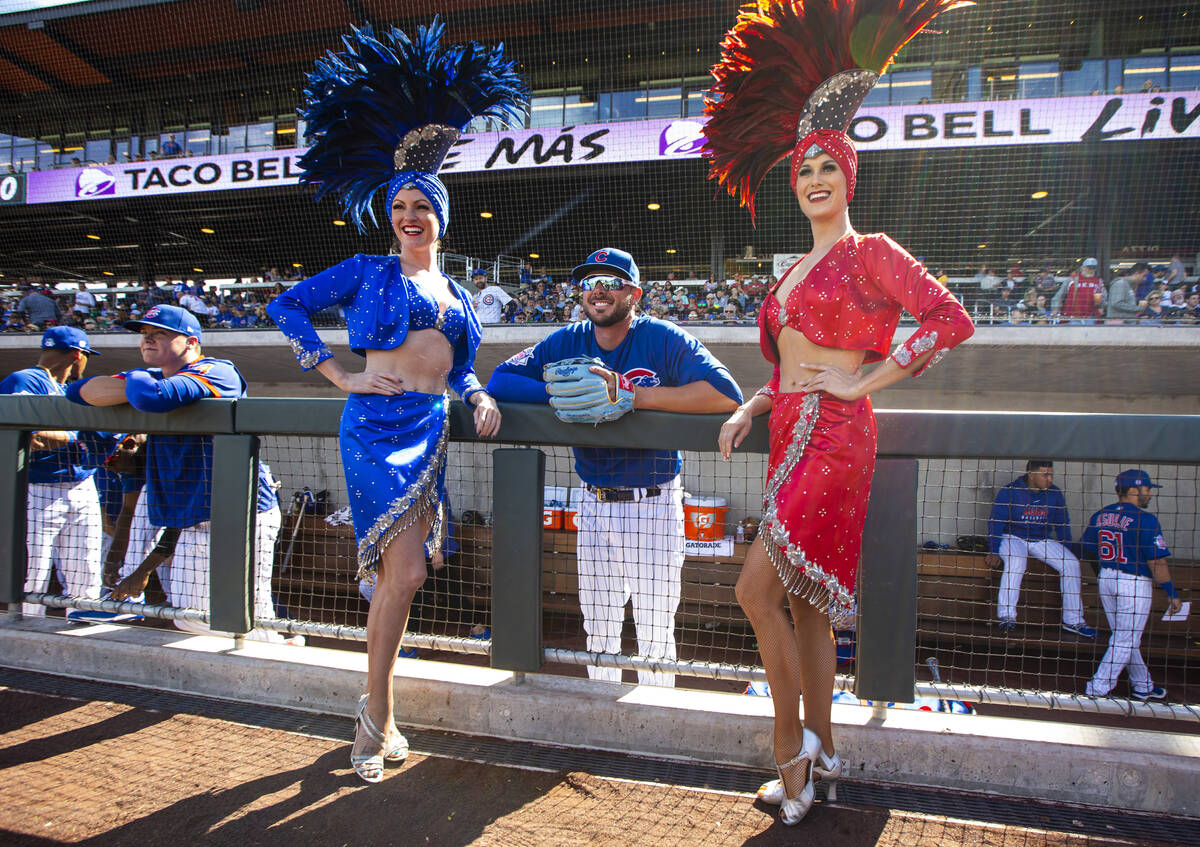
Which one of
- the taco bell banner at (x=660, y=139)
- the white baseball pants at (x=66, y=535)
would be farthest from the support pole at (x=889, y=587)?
the taco bell banner at (x=660, y=139)

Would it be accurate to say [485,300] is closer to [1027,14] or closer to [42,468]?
[42,468]

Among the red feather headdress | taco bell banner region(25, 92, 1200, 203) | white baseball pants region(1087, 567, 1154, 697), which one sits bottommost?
white baseball pants region(1087, 567, 1154, 697)

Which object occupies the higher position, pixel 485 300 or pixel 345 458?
pixel 485 300

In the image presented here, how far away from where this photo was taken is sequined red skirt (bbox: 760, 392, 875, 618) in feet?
6.03

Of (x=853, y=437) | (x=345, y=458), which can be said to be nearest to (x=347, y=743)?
(x=345, y=458)

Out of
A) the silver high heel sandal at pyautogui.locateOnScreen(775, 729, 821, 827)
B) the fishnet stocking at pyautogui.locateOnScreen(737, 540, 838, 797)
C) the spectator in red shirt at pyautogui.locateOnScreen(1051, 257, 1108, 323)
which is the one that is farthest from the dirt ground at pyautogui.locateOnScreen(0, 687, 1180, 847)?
the spectator in red shirt at pyautogui.locateOnScreen(1051, 257, 1108, 323)

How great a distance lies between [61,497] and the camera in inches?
162

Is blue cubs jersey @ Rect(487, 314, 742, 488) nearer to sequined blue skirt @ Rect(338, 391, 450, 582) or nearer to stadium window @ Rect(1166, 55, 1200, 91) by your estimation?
sequined blue skirt @ Rect(338, 391, 450, 582)

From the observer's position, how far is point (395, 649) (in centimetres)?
220

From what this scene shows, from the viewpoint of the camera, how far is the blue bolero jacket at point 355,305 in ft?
7.46

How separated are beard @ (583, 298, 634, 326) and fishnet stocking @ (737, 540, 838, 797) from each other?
4.20 feet

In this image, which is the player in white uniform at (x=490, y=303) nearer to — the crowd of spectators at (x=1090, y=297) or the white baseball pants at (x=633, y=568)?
the crowd of spectators at (x=1090, y=297)

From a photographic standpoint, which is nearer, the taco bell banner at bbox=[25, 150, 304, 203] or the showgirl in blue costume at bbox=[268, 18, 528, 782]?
the showgirl in blue costume at bbox=[268, 18, 528, 782]

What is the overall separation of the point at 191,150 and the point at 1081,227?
19.6 metres
